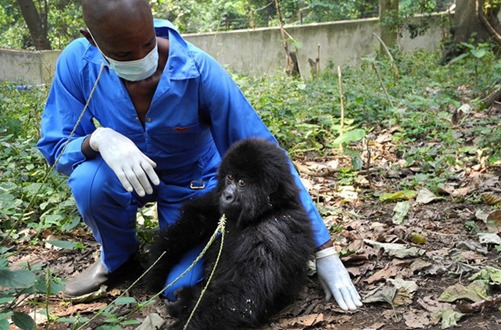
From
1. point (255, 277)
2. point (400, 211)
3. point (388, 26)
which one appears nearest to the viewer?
point (255, 277)

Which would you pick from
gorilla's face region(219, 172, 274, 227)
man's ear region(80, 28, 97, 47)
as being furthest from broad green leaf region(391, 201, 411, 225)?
man's ear region(80, 28, 97, 47)

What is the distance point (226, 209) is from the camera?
2.85 m


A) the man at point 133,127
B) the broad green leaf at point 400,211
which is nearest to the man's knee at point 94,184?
the man at point 133,127

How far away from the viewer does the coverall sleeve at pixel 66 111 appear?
302cm

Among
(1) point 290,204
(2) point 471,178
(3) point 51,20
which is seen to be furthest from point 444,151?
(3) point 51,20

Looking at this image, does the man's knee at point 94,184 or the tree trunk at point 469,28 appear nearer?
the man's knee at point 94,184

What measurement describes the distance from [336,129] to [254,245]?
8.08 feet

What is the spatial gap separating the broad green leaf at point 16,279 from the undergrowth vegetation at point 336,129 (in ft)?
1.32

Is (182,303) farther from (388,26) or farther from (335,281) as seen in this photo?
(388,26)

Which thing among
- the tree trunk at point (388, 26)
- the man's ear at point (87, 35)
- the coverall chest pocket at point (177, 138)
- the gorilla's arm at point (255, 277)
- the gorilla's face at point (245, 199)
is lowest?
the tree trunk at point (388, 26)

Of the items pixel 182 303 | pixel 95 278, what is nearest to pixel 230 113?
pixel 182 303

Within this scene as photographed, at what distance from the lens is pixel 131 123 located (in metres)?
3.00

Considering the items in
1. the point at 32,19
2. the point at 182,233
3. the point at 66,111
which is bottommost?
the point at 182,233

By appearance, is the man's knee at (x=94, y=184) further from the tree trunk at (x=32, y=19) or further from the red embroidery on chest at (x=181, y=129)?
the tree trunk at (x=32, y=19)
